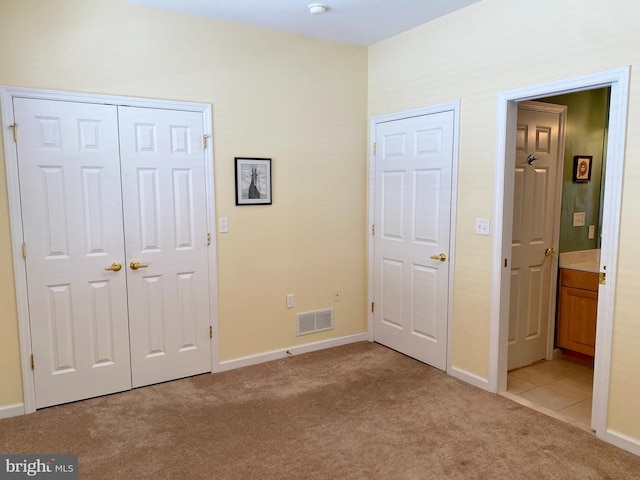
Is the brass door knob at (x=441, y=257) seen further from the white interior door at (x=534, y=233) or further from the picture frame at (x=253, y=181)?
the picture frame at (x=253, y=181)

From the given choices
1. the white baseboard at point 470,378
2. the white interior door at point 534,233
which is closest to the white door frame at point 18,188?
the white interior door at point 534,233

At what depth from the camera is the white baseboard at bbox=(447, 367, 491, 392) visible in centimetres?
344

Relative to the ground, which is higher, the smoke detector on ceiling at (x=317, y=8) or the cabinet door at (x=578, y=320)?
the smoke detector on ceiling at (x=317, y=8)

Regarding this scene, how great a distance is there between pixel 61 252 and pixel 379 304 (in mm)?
2649

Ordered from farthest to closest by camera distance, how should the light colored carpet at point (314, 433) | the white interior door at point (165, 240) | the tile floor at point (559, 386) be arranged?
1. the white interior door at point (165, 240)
2. the tile floor at point (559, 386)
3. the light colored carpet at point (314, 433)

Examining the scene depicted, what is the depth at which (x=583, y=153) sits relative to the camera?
414 centimetres

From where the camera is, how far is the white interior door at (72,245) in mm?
3027

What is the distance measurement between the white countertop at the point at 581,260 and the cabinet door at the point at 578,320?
7.3 inches

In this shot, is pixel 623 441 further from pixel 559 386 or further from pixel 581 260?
pixel 581 260

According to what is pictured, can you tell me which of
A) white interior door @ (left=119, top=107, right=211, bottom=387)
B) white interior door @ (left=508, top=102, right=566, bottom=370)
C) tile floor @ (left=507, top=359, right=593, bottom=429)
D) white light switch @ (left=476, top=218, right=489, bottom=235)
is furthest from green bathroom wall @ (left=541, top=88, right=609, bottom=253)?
white interior door @ (left=119, top=107, right=211, bottom=387)

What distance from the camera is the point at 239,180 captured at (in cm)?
374

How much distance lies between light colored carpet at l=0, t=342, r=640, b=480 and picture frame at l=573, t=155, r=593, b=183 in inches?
81.7

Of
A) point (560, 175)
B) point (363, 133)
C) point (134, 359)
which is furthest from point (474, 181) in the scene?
point (134, 359)

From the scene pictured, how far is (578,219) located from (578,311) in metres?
0.83
